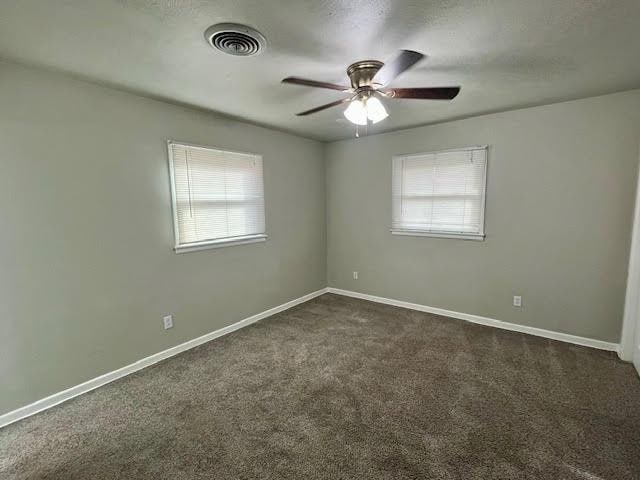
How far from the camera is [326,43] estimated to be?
167cm

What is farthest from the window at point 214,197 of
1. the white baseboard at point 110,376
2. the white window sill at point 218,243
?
the white baseboard at point 110,376

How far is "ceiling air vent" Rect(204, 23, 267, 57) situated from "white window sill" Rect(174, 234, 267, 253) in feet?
5.84

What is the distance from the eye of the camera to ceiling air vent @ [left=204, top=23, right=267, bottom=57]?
1.51 m

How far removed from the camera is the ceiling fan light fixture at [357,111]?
6.47 ft

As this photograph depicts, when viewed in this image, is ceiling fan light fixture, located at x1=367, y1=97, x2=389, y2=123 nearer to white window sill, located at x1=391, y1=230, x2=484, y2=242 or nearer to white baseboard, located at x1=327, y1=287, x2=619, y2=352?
white window sill, located at x1=391, y1=230, x2=484, y2=242

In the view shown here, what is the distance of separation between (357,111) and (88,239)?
2213mm

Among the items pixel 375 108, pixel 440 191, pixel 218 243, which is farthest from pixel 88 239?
pixel 440 191

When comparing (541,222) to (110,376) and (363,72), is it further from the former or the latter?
(110,376)

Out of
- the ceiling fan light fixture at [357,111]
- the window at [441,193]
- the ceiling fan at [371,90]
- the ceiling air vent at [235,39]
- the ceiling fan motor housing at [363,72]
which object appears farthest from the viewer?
the window at [441,193]

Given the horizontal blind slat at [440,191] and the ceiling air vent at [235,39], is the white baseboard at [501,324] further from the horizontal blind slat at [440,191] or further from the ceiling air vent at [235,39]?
the ceiling air vent at [235,39]

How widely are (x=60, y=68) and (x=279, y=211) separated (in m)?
2.36

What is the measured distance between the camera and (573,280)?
9.45 feet

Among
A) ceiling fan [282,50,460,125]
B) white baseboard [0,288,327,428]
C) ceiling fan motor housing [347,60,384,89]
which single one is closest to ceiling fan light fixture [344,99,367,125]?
ceiling fan [282,50,460,125]

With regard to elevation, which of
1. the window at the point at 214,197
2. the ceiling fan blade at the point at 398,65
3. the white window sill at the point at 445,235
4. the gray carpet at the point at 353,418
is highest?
the ceiling fan blade at the point at 398,65
